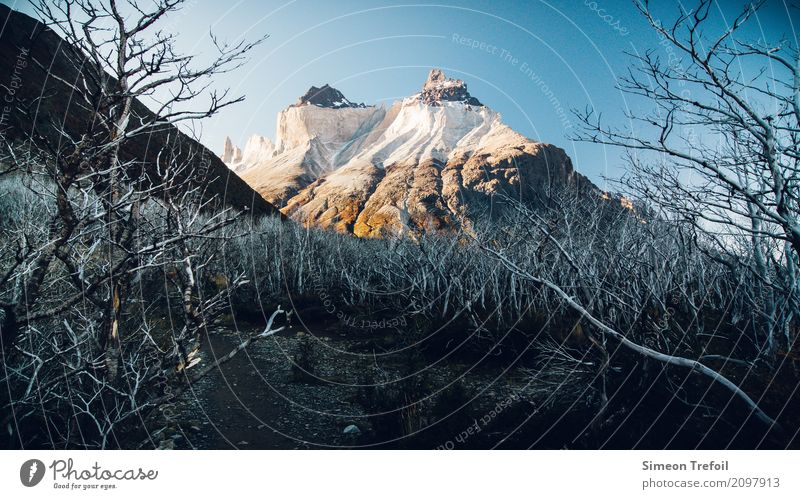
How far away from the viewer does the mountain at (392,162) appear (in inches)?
2491

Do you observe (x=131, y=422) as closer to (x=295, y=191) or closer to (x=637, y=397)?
(x=637, y=397)

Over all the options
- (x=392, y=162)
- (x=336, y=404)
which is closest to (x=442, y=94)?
(x=336, y=404)

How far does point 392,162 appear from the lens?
9119 centimetres

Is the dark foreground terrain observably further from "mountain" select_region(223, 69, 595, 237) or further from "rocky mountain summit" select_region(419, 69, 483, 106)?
"mountain" select_region(223, 69, 595, 237)

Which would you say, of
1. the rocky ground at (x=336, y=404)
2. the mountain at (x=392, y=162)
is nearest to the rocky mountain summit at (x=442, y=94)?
the mountain at (x=392, y=162)

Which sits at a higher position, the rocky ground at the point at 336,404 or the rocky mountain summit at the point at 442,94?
the rocky mountain summit at the point at 442,94

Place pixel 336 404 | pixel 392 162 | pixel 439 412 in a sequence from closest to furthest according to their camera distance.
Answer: pixel 439 412 < pixel 336 404 < pixel 392 162

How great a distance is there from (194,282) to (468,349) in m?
6.23

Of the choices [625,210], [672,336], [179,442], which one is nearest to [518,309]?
[625,210]

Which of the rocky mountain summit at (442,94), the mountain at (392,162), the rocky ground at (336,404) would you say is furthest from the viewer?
the mountain at (392,162)

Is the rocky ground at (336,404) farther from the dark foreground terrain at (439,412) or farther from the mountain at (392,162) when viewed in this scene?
the mountain at (392,162)

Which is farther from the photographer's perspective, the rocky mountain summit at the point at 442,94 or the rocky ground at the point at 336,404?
the rocky mountain summit at the point at 442,94

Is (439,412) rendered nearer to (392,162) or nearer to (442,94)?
(442,94)
